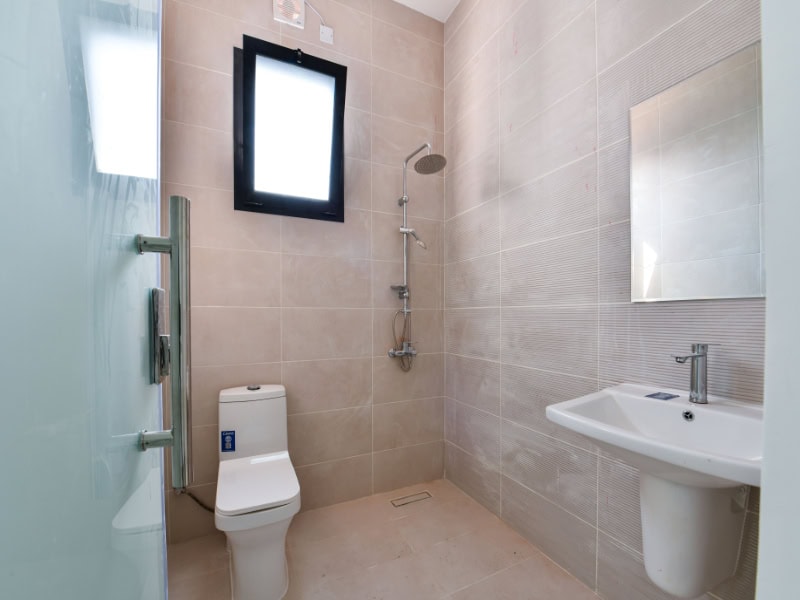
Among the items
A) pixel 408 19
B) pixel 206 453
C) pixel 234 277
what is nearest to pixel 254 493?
pixel 206 453

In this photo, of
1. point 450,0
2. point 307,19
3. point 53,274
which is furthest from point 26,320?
point 450,0

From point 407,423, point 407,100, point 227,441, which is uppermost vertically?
point 407,100

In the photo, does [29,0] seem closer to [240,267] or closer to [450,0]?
[240,267]

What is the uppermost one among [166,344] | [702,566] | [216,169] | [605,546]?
[216,169]

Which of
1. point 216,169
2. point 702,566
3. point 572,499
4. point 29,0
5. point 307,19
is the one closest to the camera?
point 29,0

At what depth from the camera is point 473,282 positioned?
2088mm

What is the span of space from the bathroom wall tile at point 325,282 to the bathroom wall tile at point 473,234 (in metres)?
0.59

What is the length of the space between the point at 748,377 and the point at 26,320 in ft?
4.71

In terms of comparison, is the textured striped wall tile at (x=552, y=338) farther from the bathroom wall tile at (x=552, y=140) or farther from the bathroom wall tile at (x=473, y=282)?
the bathroom wall tile at (x=552, y=140)

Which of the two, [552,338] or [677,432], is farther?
[552,338]

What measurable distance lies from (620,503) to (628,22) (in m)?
1.78

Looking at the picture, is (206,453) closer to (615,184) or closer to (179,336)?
(179,336)

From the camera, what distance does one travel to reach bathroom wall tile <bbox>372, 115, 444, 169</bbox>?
7.17 ft

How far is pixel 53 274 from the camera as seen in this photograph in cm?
20
